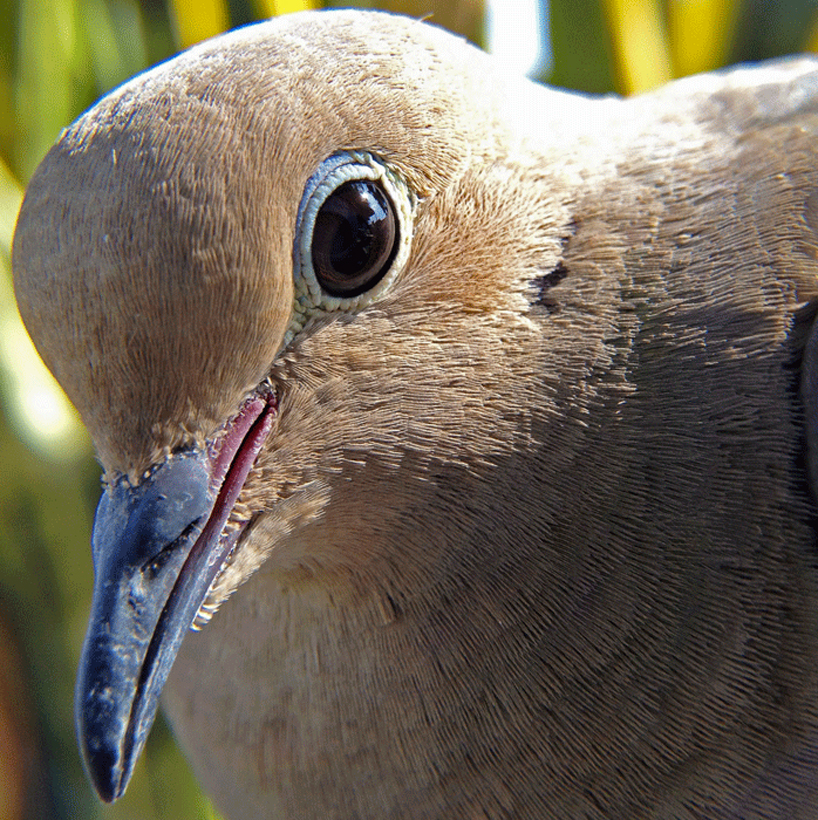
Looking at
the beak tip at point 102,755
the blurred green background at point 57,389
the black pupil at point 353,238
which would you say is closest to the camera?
the beak tip at point 102,755

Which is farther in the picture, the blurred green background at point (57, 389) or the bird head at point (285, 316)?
the blurred green background at point (57, 389)

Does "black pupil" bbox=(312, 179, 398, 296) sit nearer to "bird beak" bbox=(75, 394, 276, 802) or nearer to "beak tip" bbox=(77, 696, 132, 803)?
"bird beak" bbox=(75, 394, 276, 802)

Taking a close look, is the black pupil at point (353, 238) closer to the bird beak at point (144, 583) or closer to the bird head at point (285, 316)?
the bird head at point (285, 316)

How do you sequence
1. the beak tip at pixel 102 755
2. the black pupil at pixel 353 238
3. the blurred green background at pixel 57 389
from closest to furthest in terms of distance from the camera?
the beak tip at pixel 102 755, the black pupil at pixel 353 238, the blurred green background at pixel 57 389

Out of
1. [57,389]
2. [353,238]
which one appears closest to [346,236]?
[353,238]

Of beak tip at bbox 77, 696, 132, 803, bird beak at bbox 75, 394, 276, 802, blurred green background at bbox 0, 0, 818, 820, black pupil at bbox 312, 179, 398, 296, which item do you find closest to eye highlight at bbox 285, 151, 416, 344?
black pupil at bbox 312, 179, 398, 296

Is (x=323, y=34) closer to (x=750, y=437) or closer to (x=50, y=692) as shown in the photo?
(x=750, y=437)

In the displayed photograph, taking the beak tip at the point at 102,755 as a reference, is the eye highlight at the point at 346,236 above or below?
above

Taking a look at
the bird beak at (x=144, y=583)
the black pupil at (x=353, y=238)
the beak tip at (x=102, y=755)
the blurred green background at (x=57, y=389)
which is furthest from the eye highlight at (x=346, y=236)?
the blurred green background at (x=57, y=389)
